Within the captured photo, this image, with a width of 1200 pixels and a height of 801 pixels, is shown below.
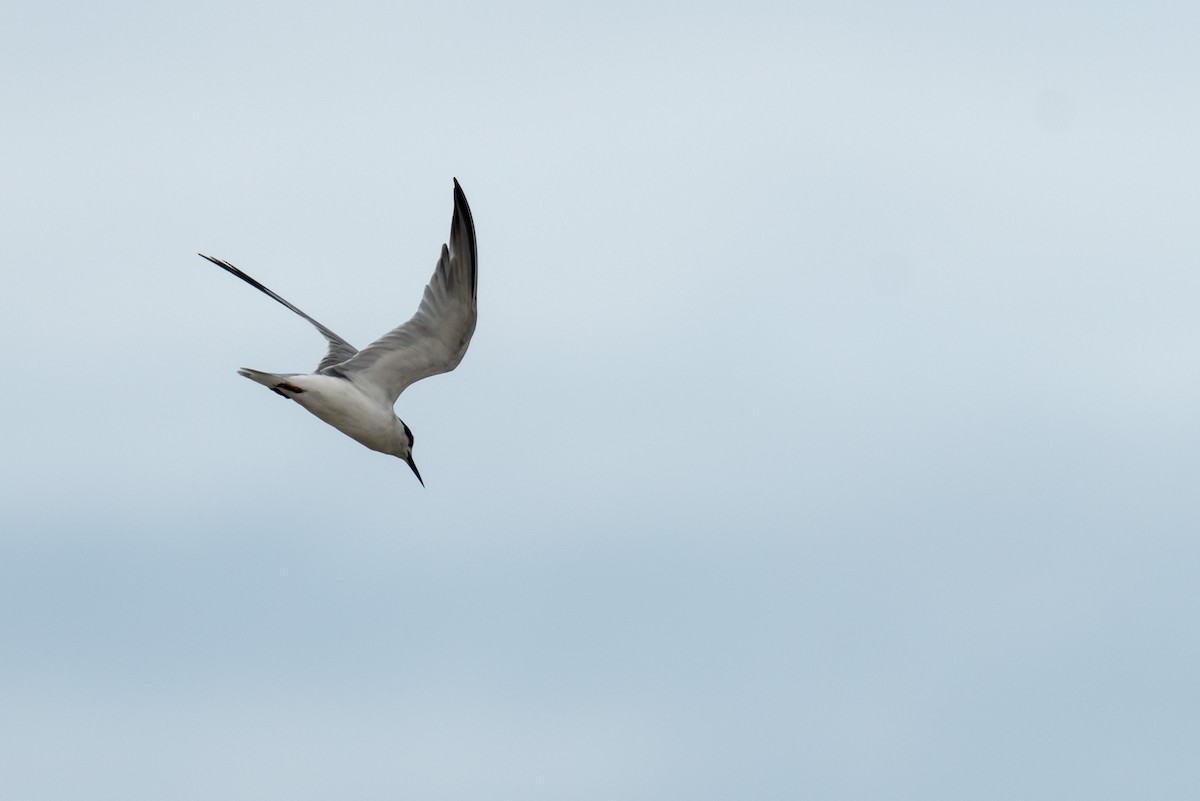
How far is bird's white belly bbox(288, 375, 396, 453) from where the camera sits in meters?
21.7

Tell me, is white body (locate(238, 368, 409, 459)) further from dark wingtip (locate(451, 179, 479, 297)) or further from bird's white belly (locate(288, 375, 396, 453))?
dark wingtip (locate(451, 179, 479, 297))

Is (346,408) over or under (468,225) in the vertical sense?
under

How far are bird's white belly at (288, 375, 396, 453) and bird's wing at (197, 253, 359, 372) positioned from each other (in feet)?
2.27

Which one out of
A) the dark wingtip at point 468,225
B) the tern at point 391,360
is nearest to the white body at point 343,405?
the tern at point 391,360

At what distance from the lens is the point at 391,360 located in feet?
74.5

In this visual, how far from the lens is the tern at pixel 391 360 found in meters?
21.7

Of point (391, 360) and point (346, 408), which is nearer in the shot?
point (346, 408)

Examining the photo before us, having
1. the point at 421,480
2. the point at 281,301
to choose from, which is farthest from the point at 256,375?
the point at 421,480

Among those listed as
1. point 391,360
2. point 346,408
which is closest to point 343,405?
point 346,408

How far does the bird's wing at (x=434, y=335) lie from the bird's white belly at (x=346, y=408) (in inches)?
11.4

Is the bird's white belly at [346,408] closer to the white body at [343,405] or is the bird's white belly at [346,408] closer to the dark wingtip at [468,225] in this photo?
the white body at [343,405]

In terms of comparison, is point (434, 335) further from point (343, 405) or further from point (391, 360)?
point (343, 405)

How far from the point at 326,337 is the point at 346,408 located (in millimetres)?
1992

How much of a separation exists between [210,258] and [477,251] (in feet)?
9.44
